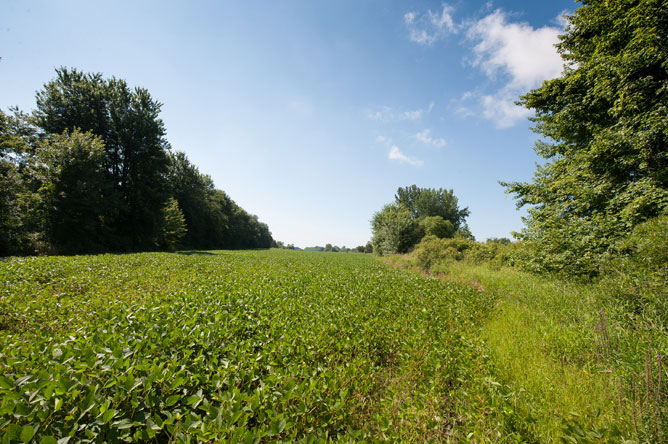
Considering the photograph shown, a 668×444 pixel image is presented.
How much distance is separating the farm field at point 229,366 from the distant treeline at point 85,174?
16.2 m

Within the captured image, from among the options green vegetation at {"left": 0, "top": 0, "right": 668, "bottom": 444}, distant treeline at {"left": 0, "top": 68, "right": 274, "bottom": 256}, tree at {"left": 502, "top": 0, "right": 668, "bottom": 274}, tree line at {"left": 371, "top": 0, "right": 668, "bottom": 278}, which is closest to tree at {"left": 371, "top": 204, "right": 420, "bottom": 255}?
green vegetation at {"left": 0, "top": 0, "right": 668, "bottom": 444}

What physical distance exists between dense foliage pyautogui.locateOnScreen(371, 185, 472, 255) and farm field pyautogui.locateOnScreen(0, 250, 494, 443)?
2386 cm

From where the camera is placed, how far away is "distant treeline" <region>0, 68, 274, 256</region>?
1678 centimetres

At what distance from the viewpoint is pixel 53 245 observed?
17641mm

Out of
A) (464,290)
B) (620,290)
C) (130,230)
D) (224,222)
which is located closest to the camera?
(620,290)

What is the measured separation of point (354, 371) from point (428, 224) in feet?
130

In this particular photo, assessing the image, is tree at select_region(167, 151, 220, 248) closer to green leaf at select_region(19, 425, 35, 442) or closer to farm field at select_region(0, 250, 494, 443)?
farm field at select_region(0, 250, 494, 443)

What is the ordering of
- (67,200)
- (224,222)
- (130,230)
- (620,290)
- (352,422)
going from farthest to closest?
(224,222) < (130,230) < (67,200) < (620,290) < (352,422)

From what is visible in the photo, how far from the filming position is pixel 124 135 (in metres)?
23.9

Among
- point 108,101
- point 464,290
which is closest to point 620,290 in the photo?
point 464,290

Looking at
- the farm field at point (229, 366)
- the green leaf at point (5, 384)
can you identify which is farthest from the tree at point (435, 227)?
the green leaf at point (5, 384)

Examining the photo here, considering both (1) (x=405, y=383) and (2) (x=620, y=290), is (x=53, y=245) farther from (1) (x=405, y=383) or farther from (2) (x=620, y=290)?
(2) (x=620, y=290)

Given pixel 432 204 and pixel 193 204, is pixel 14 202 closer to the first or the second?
pixel 193 204

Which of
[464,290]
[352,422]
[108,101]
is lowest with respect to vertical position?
[352,422]
